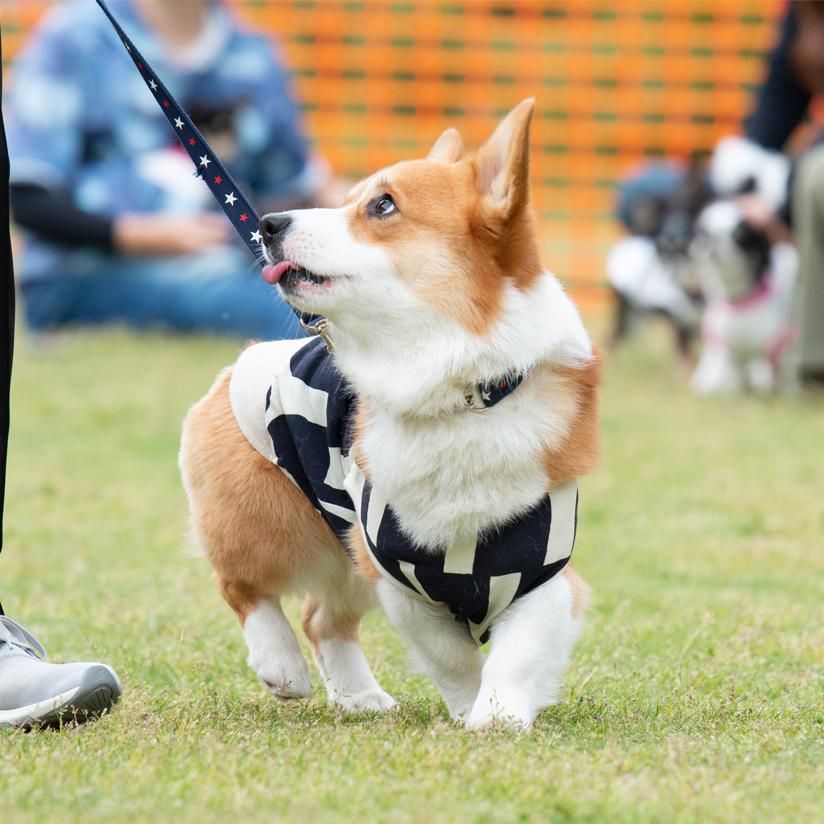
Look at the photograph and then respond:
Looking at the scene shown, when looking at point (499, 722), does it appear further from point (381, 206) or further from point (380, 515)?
point (381, 206)

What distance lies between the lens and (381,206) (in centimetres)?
264

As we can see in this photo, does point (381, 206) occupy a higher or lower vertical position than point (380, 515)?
higher

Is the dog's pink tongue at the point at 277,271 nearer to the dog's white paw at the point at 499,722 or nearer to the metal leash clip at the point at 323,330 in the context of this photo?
the metal leash clip at the point at 323,330

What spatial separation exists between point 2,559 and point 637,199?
20.0 feet

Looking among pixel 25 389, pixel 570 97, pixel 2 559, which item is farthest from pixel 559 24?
pixel 2 559

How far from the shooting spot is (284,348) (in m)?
3.07

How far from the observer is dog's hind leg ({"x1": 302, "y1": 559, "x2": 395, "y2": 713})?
301cm

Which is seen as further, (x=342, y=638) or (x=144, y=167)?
(x=144, y=167)

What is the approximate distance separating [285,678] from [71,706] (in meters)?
0.50

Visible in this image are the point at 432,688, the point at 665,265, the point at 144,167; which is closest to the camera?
the point at 432,688

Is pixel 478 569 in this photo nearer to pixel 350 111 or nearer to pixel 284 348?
pixel 284 348

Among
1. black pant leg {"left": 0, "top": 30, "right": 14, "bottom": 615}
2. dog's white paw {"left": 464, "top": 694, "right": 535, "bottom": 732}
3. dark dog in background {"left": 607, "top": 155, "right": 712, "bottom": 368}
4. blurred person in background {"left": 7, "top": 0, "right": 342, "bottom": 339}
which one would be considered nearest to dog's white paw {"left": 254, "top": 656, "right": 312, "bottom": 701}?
dog's white paw {"left": 464, "top": 694, "right": 535, "bottom": 732}

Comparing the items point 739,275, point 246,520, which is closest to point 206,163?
point 246,520

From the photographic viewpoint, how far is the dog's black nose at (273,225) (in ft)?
8.52
